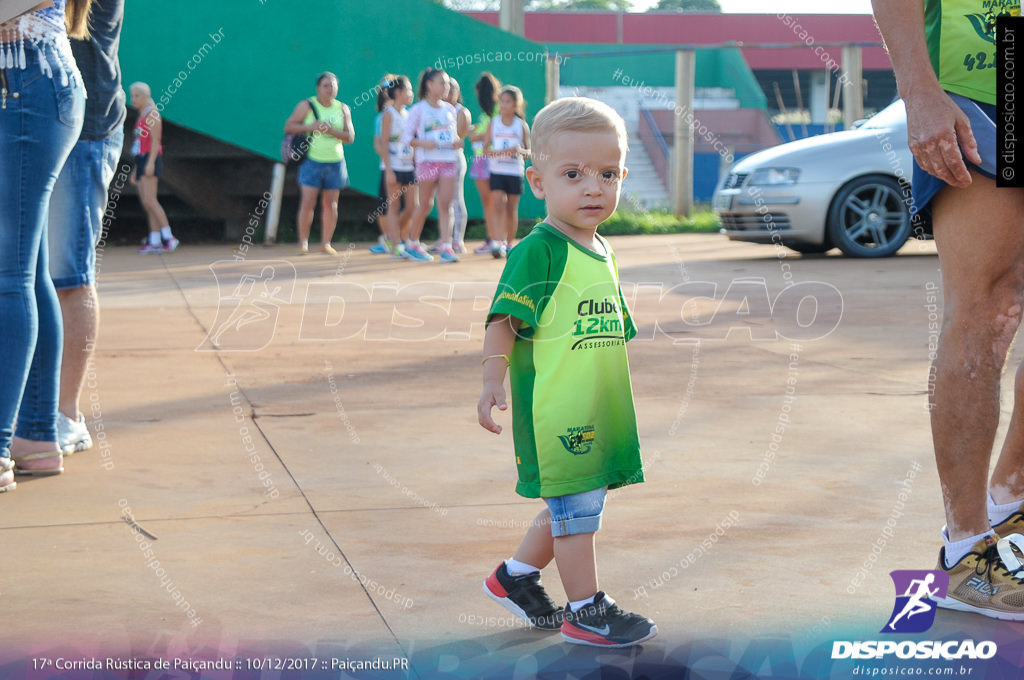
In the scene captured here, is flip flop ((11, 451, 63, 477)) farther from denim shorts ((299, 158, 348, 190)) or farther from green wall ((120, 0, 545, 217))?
green wall ((120, 0, 545, 217))

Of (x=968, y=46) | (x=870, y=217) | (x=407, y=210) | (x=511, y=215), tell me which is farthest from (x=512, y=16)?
(x=968, y=46)

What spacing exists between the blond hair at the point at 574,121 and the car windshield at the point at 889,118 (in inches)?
333

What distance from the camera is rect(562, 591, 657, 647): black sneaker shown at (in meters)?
2.51

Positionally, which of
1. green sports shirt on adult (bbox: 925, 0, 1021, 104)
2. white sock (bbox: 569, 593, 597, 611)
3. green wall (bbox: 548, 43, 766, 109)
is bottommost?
white sock (bbox: 569, 593, 597, 611)

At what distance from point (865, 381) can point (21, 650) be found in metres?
3.92

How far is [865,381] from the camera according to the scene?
5.40m

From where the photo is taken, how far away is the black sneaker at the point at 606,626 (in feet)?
8.23

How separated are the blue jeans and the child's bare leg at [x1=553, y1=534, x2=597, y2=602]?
1.95 metres

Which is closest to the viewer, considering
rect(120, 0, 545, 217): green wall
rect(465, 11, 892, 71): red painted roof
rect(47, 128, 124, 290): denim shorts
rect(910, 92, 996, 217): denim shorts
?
rect(910, 92, 996, 217): denim shorts

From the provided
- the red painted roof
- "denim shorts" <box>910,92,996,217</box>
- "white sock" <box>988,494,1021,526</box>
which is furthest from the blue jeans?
the red painted roof

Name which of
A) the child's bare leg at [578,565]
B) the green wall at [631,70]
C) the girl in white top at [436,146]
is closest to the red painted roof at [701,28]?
the green wall at [631,70]

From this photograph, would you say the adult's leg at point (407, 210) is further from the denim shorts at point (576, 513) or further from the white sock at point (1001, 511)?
the denim shorts at point (576, 513)

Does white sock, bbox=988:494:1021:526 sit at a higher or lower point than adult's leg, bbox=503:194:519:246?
lower

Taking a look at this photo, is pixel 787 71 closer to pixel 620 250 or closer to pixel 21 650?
pixel 620 250
